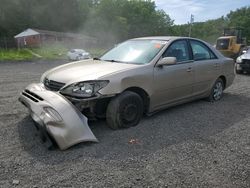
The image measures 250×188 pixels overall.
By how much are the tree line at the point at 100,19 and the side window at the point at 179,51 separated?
5268 centimetres

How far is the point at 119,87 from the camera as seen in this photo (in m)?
4.55

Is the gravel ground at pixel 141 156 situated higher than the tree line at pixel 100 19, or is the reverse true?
the tree line at pixel 100 19

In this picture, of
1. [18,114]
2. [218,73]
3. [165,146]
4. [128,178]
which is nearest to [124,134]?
[165,146]

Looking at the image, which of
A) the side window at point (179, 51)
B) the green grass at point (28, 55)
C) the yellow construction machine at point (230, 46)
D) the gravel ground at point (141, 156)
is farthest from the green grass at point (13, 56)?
the side window at point (179, 51)

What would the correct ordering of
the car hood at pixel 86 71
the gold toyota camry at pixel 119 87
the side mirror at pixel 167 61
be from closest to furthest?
the gold toyota camry at pixel 119 87, the car hood at pixel 86 71, the side mirror at pixel 167 61

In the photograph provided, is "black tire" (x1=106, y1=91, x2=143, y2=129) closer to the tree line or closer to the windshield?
the windshield

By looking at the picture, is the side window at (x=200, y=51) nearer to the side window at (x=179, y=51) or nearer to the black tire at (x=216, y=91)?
the side window at (x=179, y=51)

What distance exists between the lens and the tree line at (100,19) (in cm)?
5609

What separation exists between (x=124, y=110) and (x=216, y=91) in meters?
3.25

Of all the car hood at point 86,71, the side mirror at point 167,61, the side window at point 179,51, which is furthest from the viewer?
the side window at point 179,51

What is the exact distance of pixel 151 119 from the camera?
5.34m

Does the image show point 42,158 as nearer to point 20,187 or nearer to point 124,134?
point 20,187

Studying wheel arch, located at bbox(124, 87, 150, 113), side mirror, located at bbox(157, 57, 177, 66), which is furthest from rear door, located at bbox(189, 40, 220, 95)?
wheel arch, located at bbox(124, 87, 150, 113)

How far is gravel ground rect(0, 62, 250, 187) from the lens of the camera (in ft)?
10.6
